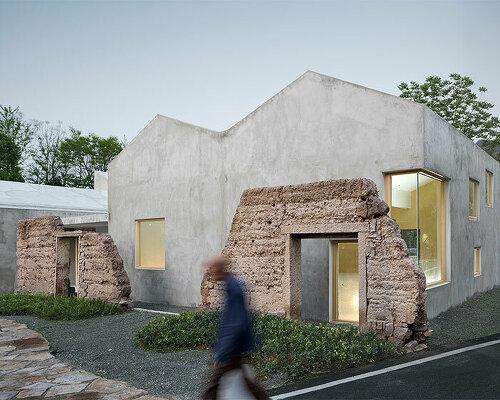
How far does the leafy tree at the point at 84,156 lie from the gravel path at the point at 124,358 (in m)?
39.2

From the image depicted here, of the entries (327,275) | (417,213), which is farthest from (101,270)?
(417,213)

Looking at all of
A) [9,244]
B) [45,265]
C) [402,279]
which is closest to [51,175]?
[9,244]

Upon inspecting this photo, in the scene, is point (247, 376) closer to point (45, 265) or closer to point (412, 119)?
point (412, 119)

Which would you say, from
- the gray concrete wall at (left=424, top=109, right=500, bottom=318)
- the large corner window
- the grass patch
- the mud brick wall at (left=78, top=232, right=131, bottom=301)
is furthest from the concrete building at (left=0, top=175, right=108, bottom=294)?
the gray concrete wall at (left=424, top=109, right=500, bottom=318)

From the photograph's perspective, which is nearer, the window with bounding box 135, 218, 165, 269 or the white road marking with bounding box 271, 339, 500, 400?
the white road marking with bounding box 271, 339, 500, 400

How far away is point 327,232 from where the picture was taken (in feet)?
33.0

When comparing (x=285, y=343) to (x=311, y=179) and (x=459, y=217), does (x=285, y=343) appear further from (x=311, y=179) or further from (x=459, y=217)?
(x=459, y=217)

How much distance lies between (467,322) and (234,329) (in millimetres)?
8947

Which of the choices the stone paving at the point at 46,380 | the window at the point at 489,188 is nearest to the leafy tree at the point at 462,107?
the window at the point at 489,188

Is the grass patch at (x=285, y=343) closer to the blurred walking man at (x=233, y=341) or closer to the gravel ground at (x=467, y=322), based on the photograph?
the gravel ground at (x=467, y=322)

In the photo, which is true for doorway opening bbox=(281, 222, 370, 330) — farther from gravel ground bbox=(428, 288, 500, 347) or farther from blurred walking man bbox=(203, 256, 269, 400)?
blurred walking man bbox=(203, 256, 269, 400)

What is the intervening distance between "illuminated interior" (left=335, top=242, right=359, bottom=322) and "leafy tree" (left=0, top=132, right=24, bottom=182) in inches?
1523

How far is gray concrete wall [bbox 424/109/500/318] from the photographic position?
12055mm

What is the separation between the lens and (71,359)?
29.5ft
